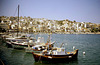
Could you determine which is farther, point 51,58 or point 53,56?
point 53,56

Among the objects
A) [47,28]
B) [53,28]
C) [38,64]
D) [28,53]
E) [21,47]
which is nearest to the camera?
[38,64]

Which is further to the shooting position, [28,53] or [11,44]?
[11,44]

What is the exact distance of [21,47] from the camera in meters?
23.0

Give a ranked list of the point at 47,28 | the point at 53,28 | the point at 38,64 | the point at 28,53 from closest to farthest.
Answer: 1. the point at 38,64
2. the point at 28,53
3. the point at 47,28
4. the point at 53,28

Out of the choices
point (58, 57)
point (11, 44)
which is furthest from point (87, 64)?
point (11, 44)

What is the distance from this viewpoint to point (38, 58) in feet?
48.8

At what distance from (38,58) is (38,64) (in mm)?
801

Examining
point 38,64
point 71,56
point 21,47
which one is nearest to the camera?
point 38,64

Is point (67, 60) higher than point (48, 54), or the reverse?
point (48, 54)

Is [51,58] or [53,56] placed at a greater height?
[53,56]

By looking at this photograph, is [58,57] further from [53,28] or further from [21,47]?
[53,28]

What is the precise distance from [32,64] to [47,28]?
147997 millimetres

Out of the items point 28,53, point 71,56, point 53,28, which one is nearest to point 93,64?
point 71,56

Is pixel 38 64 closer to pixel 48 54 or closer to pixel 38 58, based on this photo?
pixel 38 58
